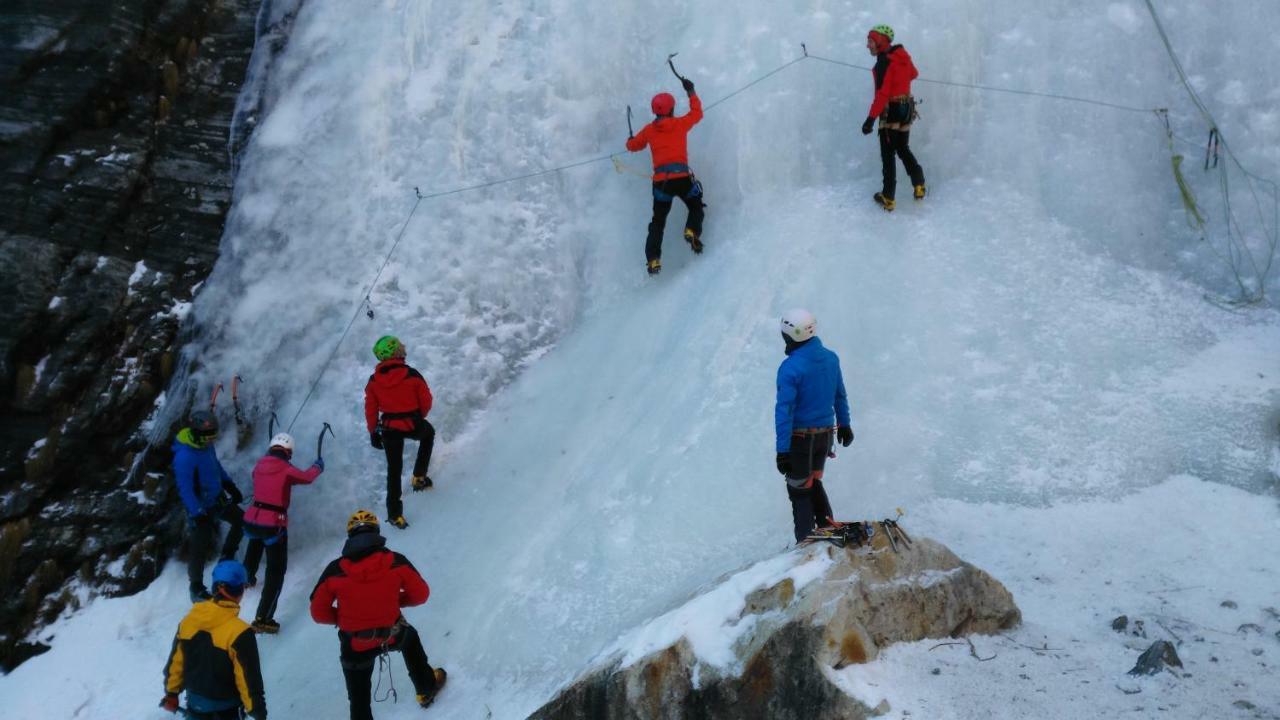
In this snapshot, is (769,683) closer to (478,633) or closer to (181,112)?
(478,633)

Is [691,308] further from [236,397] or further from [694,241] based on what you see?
[236,397]

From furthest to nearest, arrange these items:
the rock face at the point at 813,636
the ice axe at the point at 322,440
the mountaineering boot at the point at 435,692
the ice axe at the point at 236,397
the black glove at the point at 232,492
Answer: the ice axe at the point at 236,397, the black glove at the point at 232,492, the ice axe at the point at 322,440, the mountaineering boot at the point at 435,692, the rock face at the point at 813,636

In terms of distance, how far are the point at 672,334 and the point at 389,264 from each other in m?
2.81

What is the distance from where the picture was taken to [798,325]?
5609 millimetres

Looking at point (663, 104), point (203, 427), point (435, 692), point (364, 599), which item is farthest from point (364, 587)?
point (663, 104)

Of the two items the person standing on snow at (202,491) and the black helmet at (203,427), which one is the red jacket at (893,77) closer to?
the black helmet at (203,427)

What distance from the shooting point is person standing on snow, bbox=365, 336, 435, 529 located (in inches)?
316

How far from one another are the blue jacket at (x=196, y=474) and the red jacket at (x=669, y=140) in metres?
4.34

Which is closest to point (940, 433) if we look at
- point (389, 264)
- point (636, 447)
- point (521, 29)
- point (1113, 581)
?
point (1113, 581)

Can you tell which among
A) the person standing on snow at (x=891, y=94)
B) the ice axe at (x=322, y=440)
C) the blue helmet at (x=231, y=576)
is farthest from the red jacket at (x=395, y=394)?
the person standing on snow at (x=891, y=94)

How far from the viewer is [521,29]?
1014 cm

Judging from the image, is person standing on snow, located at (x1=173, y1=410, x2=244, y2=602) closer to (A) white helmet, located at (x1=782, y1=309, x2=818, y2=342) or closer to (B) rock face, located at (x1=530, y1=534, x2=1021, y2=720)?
(B) rock face, located at (x1=530, y1=534, x2=1021, y2=720)

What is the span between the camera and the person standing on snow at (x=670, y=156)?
28.1ft

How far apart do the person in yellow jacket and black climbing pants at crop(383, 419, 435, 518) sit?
250 centimetres
